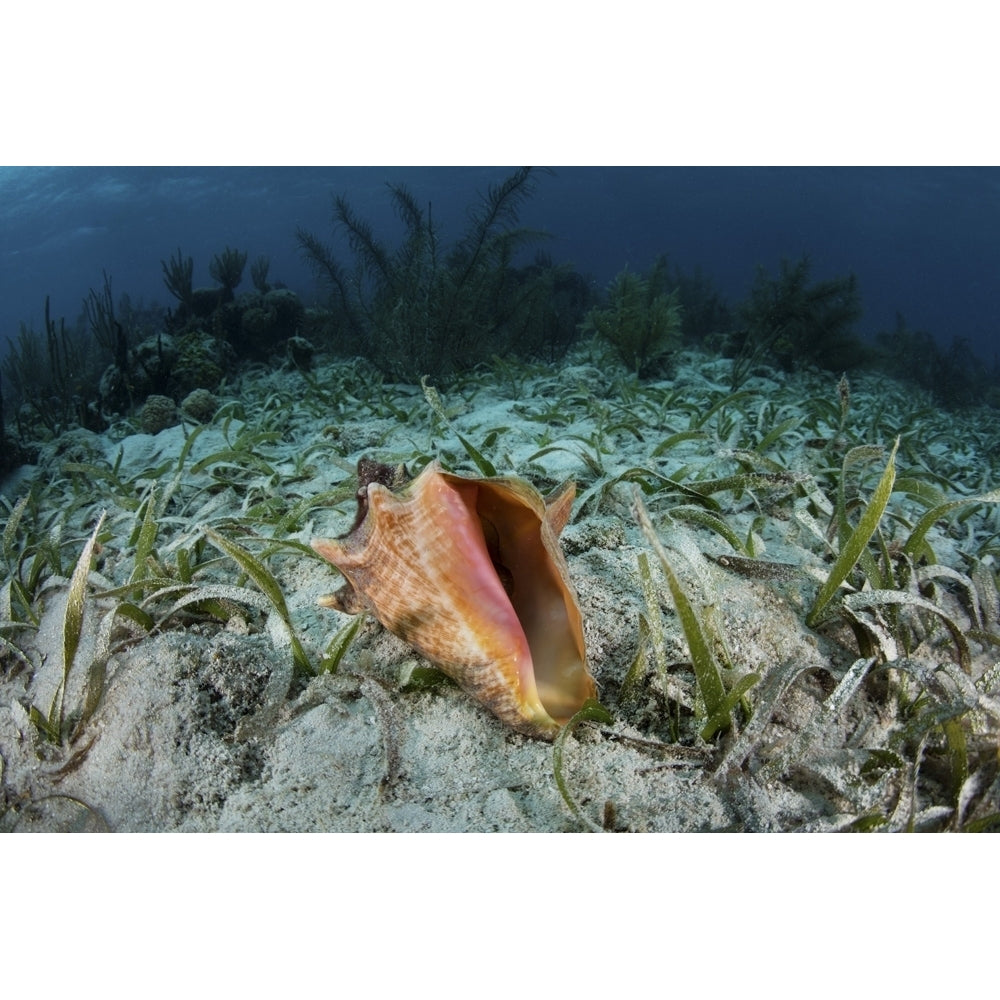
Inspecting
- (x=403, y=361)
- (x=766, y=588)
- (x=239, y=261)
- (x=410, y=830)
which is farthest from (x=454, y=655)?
(x=239, y=261)

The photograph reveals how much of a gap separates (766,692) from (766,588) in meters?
0.40

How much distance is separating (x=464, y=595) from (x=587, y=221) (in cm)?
2297

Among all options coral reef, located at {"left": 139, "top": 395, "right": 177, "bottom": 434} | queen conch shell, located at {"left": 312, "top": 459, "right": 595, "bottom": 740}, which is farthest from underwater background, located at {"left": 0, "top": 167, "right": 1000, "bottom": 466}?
queen conch shell, located at {"left": 312, "top": 459, "right": 595, "bottom": 740}

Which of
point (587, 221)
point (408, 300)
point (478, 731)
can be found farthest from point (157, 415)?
point (587, 221)

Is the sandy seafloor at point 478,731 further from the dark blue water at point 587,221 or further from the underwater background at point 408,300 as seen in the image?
the dark blue water at point 587,221

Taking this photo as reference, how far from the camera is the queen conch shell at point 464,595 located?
1066 millimetres

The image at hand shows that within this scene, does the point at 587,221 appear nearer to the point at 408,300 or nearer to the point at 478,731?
the point at 408,300

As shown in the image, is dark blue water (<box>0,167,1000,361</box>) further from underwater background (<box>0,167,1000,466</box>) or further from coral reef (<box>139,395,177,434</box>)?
coral reef (<box>139,395,177,434</box>)

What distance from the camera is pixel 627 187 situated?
17.9 meters

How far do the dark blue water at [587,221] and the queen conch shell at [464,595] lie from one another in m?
4.75

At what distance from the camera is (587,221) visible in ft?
70.1

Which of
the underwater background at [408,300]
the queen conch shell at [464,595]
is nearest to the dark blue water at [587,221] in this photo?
the underwater background at [408,300]

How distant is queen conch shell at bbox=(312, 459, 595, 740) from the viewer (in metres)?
1.07

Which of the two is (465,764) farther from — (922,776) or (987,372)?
(987,372)
